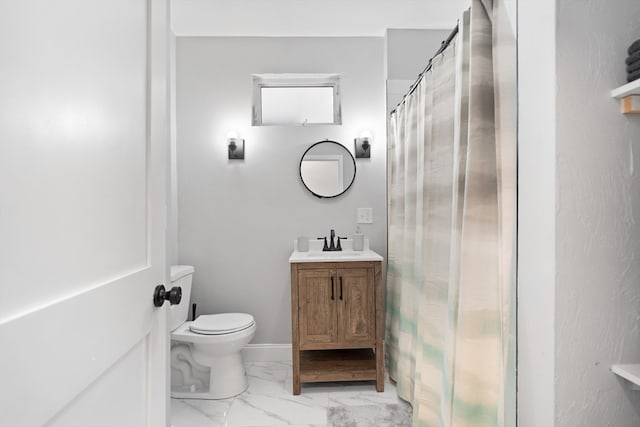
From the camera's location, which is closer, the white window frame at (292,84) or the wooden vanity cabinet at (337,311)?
the wooden vanity cabinet at (337,311)

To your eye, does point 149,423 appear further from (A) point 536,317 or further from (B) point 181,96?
(B) point 181,96

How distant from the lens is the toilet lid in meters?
2.31

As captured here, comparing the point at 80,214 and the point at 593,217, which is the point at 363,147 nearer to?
the point at 593,217

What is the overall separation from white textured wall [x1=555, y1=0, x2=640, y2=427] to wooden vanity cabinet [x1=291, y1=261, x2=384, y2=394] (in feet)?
4.55

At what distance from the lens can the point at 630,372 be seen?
0.99 m

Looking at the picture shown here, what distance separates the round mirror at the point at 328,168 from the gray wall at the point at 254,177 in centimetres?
6

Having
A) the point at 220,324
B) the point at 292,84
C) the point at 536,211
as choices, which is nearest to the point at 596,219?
the point at 536,211

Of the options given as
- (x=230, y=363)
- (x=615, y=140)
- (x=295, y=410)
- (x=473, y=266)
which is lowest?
(x=295, y=410)

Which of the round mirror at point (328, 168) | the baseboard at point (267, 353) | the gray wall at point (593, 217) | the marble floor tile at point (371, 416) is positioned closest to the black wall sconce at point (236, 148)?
the round mirror at point (328, 168)

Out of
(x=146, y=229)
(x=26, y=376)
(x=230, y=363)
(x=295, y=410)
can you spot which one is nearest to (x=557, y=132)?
(x=146, y=229)

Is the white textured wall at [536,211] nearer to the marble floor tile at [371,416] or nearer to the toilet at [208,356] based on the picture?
the marble floor tile at [371,416]

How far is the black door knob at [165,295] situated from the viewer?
0.98 meters

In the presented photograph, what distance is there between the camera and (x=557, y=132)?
1041mm

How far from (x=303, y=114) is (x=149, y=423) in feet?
8.04
